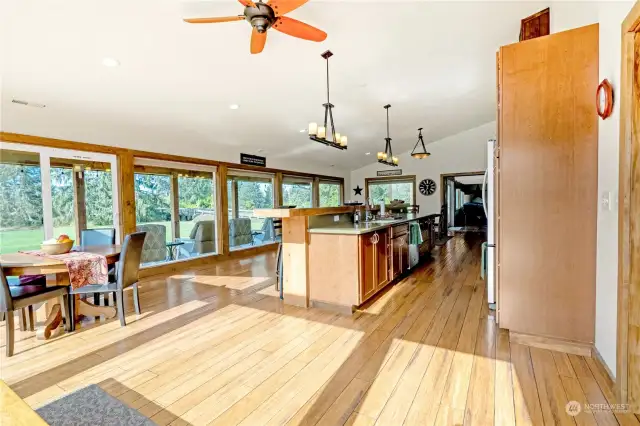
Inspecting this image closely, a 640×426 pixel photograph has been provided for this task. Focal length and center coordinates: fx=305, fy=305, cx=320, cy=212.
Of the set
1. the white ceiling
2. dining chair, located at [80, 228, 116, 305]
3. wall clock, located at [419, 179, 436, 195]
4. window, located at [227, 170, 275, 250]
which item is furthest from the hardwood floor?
wall clock, located at [419, 179, 436, 195]

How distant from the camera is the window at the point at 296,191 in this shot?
28.5 feet

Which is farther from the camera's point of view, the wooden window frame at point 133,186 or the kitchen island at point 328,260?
the wooden window frame at point 133,186

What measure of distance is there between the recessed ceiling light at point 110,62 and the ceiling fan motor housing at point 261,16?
1.92 m

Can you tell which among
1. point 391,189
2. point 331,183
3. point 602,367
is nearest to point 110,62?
point 602,367

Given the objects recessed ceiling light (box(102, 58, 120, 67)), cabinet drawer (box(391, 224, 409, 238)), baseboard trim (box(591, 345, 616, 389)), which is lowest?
baseboard trim (box(591, 345, 616, 389))

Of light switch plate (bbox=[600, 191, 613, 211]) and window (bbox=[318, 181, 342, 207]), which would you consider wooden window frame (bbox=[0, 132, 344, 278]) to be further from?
light switch plate (bbox=[600, 191, 613, 211])

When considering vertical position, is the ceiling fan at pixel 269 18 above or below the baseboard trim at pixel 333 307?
above

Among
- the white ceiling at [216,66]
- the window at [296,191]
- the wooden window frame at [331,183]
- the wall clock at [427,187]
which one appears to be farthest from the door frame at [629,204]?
the wall clock at [427,187]

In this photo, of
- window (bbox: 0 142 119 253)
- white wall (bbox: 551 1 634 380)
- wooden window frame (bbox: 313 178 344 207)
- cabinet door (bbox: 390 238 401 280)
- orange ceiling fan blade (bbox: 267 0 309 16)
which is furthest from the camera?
wooden window frame (bbox: 313 178 344 207)

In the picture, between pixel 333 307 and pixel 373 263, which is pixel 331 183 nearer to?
pixel 373 263

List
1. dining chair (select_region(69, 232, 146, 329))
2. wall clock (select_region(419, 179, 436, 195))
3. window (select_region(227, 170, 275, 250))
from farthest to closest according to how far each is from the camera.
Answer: wall clock (select_region(419, 179, 436, 195)) → window (select_region(227, 170, 275, 250)) → dining chair (select_region(69, 232, 146, 329))

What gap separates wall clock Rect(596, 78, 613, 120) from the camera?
2.00 metres

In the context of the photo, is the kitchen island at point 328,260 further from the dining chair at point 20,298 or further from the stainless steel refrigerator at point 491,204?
the dining chair at point 20,298

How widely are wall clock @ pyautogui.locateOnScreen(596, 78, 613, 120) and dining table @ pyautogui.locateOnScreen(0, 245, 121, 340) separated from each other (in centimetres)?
419
